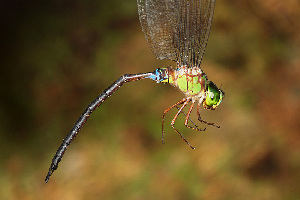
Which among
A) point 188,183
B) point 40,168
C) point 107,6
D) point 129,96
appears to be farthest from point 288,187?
point 107,6

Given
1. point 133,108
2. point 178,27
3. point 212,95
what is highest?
point 178,27

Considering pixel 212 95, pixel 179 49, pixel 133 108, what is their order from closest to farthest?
1. pixel 212 95
2. pixel 179 49
3. pixel 133 108

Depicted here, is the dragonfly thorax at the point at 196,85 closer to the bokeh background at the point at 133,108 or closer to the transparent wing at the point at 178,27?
the transparent wing at the point at 178,27

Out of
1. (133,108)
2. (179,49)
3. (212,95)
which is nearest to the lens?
(212,95)

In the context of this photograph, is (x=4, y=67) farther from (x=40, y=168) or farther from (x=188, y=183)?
(x=188, y=183)

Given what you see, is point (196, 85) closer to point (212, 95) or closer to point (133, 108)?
point (212, 95)

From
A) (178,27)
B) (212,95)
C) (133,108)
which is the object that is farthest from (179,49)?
(133,108)

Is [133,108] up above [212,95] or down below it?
above

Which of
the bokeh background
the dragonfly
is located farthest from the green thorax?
the bokeh background
